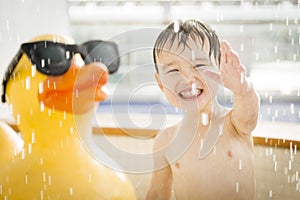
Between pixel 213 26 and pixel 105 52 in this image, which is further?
pixel 213 26

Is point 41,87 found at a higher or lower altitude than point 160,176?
higher

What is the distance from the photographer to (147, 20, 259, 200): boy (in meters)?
0.58

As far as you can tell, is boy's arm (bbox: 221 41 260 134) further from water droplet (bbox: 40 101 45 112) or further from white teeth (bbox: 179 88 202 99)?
water droplet (bbox: 40 101 45 112)

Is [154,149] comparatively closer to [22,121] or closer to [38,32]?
[22,121]

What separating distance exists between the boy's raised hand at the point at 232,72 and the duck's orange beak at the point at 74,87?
0.13m

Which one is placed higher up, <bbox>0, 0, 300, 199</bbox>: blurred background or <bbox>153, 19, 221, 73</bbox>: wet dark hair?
<bbox>153, 19, 221, 73</bbox>: wet dark hair

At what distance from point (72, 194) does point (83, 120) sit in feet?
0.29

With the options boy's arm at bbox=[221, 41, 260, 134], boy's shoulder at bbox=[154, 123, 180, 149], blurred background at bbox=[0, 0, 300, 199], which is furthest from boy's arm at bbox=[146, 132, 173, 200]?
blurred background at bbox=[0, 0, 300, 199]

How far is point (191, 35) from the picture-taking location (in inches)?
22.7

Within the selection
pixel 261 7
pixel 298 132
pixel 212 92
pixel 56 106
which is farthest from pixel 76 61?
pixel 261 7

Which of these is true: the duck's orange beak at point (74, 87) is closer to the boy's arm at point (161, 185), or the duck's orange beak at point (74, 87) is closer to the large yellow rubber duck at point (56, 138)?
the large yellow rubber duck at point (56, 138)

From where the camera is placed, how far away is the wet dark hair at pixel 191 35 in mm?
577

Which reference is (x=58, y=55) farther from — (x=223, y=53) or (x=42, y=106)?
(x=223, y=53)

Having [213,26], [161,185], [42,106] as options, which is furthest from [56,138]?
[213,26]
